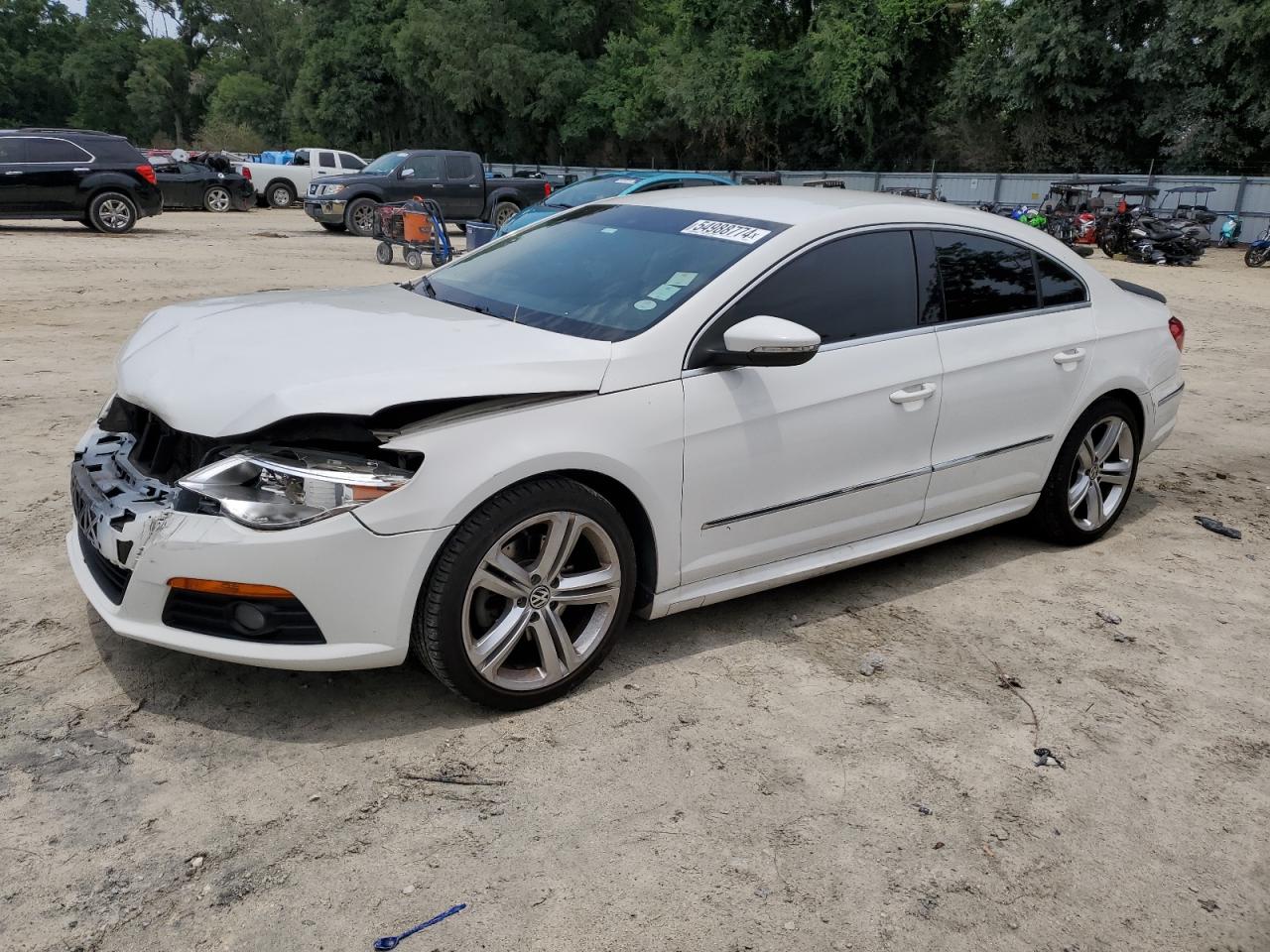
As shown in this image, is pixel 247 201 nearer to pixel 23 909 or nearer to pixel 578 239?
pixel 578 239

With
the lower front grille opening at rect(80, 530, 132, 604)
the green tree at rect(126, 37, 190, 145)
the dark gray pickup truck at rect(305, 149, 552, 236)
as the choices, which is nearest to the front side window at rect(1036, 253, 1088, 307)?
the lower front grille opening at rect(80, 530, 132, 604)

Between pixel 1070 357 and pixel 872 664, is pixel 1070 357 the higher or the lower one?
the higher one

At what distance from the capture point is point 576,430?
3.18 metres

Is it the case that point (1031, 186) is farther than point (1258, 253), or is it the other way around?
point (1031, 186)

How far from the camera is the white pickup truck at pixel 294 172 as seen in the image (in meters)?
28.7

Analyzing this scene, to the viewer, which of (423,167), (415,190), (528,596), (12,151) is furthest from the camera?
(423,167)

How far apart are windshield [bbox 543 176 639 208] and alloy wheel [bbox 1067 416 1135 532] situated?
9265mm

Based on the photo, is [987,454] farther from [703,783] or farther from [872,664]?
[703,783]

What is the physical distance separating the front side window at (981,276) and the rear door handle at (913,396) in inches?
14.5

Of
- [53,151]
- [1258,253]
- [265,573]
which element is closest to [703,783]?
[265,573]

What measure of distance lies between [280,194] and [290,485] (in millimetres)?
28911

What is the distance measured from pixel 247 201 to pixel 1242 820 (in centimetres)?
2881

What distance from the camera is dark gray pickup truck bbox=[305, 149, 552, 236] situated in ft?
67.6

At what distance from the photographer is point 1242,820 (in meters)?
2.97
